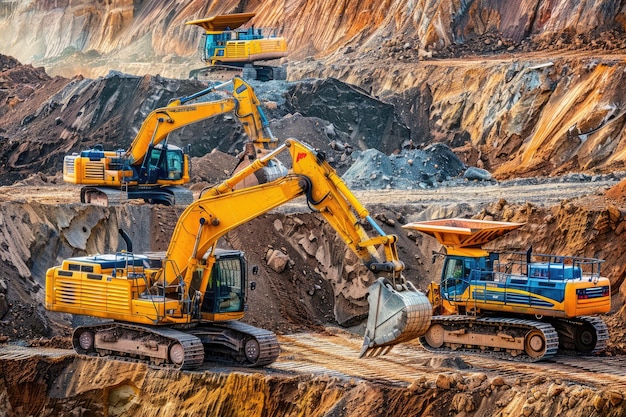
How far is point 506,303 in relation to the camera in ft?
77.1

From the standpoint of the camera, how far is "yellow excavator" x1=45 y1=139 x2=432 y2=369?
823 inches

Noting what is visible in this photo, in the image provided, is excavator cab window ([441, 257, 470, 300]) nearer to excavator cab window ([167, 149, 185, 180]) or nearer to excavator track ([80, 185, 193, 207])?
excavator track ([80, 185, 193, 207])

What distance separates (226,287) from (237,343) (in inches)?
39.4

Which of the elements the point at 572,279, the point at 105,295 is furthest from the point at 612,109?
the point at 105,295

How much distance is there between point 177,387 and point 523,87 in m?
25.2

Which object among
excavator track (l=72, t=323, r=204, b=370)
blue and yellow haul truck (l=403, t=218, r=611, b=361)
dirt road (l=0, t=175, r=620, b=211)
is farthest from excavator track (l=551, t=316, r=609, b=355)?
excavator track (l=72, t=323, r=204, b=370)

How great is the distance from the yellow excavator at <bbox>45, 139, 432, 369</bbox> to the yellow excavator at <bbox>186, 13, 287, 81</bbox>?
24906 millimetres

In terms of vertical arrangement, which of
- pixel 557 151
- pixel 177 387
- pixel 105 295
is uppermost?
pixel 557 151

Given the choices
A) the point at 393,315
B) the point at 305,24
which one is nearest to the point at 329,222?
the point at 393,315

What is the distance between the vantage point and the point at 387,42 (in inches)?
2208

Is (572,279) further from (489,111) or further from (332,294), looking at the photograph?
(489,111)

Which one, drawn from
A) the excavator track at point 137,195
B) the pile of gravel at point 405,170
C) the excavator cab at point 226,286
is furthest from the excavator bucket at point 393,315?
the pile of gravel at point 405,170

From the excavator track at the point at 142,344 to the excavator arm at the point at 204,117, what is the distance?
26.9 feet

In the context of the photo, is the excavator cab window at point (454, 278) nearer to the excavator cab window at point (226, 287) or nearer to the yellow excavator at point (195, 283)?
the yellow excavator at point (195, 283)
